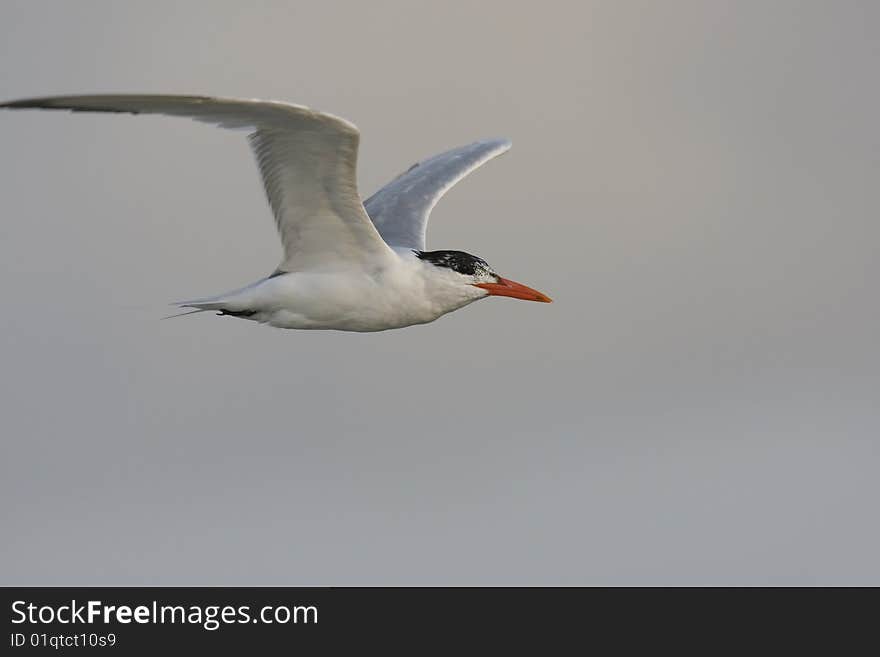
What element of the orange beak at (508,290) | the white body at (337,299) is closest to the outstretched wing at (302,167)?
the white body at (337,299)

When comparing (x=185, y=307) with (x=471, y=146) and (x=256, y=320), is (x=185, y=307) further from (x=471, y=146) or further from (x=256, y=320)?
(x=471, y=146)

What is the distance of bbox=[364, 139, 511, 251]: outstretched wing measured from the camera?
15094 mm

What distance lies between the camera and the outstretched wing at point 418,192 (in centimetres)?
1509

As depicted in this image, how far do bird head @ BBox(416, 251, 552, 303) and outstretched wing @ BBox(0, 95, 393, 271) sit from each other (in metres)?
0.56

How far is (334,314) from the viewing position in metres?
12.6

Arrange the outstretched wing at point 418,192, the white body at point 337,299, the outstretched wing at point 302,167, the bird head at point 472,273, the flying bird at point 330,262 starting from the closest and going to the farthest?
the outstretched wing at point 302,167 → the flying bird at point 330,262 → the white body at point 337,299 → the bird head at point 472,273 → the outstretched wing at point 418,192

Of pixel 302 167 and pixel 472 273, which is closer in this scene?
pixel 302 167

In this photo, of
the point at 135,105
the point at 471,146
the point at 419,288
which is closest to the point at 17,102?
the point at 135,105

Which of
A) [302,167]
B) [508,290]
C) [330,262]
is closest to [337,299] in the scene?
[330,262]

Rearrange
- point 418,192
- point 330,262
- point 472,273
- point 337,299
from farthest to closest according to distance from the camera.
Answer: point 418,192, point 472,273, point 330,262, point 337,299

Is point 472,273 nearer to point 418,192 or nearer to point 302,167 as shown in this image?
point 302,167

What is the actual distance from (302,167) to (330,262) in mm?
1123

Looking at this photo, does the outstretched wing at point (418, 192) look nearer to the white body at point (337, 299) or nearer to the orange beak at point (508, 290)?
the orange beak at point (508, 290)

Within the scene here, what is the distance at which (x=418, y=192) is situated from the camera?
15984 millimetres
